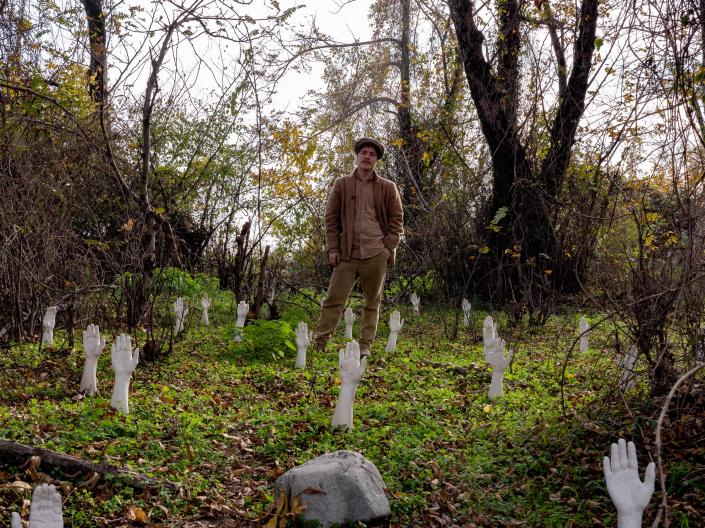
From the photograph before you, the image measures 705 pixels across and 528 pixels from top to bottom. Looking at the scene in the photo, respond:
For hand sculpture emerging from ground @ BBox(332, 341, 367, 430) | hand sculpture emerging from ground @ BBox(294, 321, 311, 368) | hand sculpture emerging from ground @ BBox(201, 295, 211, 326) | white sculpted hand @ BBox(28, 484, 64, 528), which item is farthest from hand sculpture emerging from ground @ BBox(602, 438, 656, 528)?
hand sculpture emerging from ground @ BBox(201, 295, 211, 326)

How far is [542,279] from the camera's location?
9664mm

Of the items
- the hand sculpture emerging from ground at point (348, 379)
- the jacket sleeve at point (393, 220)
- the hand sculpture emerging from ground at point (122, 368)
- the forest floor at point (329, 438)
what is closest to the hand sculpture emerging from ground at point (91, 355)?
the forest floor at point (329, 438)

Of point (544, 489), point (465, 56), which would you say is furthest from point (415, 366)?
point (465, 56)

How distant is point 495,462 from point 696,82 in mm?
2850

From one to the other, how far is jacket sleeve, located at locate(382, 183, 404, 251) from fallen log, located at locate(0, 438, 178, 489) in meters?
4.10

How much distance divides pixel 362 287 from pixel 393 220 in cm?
85

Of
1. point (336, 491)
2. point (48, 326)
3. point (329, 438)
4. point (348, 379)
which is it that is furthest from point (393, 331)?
point (336, 491)

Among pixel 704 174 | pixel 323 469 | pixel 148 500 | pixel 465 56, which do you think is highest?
pixel 465 56

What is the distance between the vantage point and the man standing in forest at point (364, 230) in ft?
23.5

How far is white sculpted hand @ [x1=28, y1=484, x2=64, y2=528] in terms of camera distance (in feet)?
8.80

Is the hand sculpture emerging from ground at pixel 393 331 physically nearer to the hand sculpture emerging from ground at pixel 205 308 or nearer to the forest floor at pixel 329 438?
the forest floor at pixel 329 438

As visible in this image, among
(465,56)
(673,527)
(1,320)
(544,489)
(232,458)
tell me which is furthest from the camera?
(465,56)

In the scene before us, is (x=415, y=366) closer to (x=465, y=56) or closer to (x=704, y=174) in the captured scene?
(x=704, y=174)

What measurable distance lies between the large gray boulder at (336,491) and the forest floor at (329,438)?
0.19 meters
